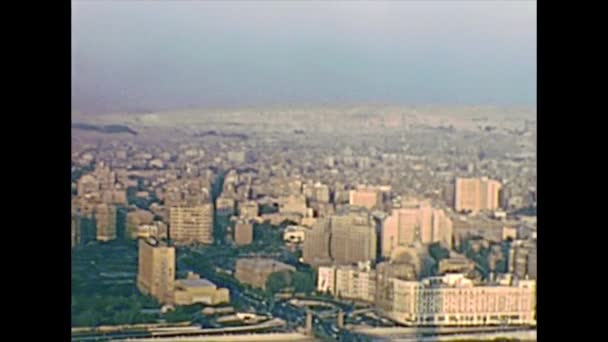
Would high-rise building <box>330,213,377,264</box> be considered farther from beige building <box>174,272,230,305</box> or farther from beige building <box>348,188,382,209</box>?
beige building <box>174,272,230,305</box>

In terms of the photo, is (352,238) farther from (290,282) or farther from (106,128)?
(106,128)

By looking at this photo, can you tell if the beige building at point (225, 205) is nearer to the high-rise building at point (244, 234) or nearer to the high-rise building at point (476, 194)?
the high-rise building at point (244, 234)

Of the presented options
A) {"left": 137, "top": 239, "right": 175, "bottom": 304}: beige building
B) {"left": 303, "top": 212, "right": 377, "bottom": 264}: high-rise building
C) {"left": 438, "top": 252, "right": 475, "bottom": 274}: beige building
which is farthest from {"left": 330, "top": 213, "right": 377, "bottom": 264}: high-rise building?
{"left": 137, "top": 239, "right": 175, "bottom": 304}: beige building

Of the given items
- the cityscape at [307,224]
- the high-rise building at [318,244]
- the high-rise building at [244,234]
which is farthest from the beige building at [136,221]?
the high-rise building at [318,244]

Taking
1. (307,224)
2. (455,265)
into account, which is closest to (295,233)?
(307,224)
